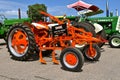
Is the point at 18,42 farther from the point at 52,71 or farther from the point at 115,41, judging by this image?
the point at 115,41

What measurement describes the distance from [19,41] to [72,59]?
102 inches

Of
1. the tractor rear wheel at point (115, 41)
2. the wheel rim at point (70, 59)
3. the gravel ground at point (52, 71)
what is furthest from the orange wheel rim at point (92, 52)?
the tractor rear wheel at point (115, 41)

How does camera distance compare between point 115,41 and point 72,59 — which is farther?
point 115,41

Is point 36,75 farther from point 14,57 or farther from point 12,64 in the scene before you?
point 14,57

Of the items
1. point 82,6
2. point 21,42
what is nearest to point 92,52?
point 21,42

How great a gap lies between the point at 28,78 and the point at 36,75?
1.28 feet

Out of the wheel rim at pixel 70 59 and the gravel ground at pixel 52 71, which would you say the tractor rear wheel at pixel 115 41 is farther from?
the wheel rim at pixel 70 59

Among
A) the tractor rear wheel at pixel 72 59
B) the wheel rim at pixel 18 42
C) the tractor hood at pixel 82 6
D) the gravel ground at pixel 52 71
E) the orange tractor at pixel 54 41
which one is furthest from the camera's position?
the tractor hood at pixel 82 6

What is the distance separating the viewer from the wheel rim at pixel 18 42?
9.64 m

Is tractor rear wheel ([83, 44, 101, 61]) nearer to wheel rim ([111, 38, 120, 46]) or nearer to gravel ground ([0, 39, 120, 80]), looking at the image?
gravel ground ([0, 39, 120, 80])

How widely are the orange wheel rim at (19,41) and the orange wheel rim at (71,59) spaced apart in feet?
6.73

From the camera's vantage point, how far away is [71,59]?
798 cm

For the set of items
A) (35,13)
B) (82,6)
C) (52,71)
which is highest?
(82,6)

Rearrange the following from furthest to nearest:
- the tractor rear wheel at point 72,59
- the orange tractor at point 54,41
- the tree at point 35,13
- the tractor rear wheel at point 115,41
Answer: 1. the tree at point 35,13
2. the tractor rear wheel at point 115,41
3. the orange tractor at point 54,41
4. the tractor rear wheel at point 72,59
